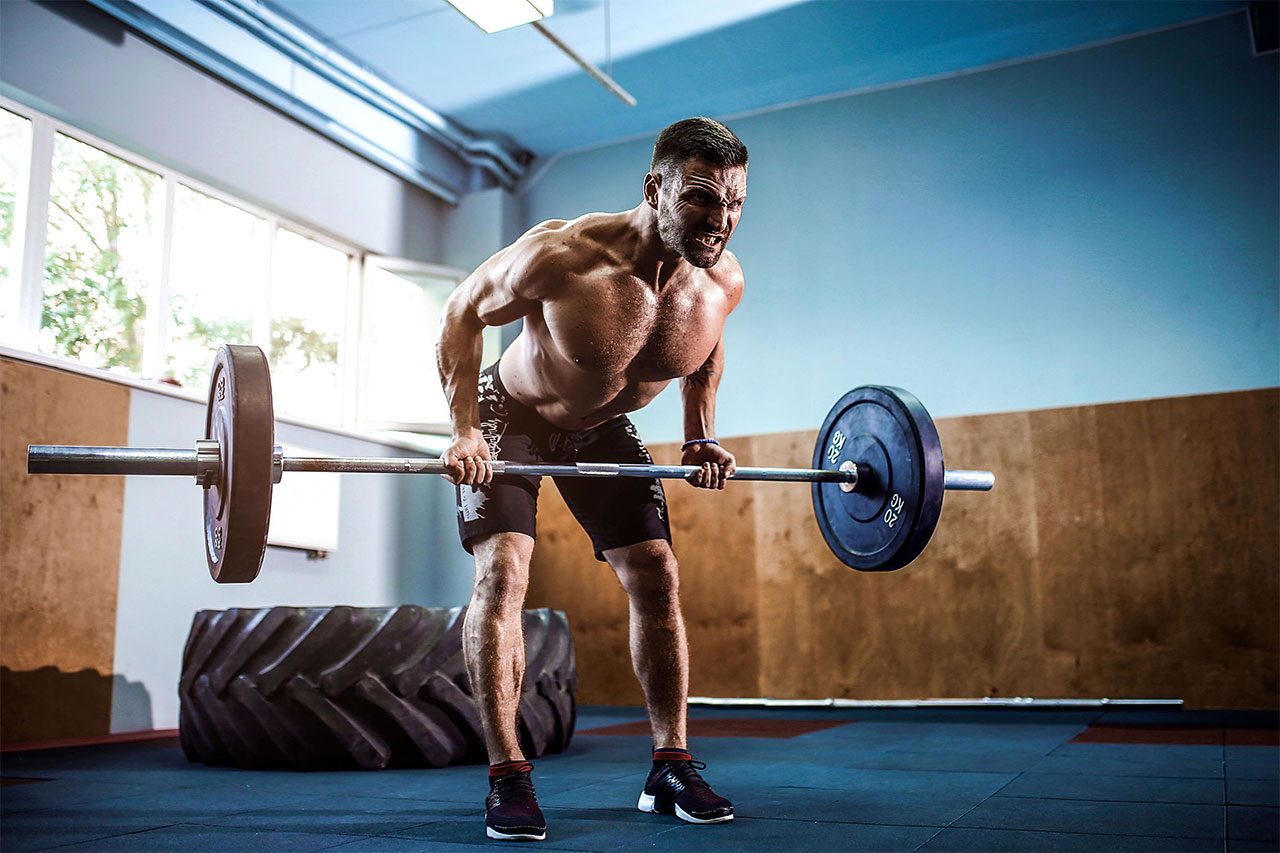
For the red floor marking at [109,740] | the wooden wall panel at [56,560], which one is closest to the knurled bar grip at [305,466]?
the wooden wall panel at [56,560]

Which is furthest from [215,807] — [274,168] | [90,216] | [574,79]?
[574,79]

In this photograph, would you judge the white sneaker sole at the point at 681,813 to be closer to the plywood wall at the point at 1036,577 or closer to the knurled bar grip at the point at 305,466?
the knurled bar grip at the point at 305,466

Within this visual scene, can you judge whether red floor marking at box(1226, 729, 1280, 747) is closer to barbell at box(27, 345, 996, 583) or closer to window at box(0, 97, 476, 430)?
barbell at box(27, 345, 996, 583)

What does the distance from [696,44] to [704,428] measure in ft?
10.6

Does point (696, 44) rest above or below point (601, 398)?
above

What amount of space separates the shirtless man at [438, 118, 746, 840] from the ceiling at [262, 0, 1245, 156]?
9.77 ft

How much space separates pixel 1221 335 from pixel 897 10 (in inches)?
80.8

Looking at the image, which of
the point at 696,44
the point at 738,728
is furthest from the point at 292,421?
the point at 696,44

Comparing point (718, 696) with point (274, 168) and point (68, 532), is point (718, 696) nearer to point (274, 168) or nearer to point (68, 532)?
point (68, 532)

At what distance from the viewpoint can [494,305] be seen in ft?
6.94

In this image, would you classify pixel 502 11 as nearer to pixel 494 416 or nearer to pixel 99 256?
pixel 99 256

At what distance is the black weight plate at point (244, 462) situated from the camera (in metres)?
1.73

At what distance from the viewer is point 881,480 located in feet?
7.64

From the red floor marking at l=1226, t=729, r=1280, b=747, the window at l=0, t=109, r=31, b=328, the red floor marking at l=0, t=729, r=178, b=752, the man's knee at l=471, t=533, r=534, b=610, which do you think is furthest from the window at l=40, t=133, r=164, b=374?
the red floor marking at l=1226, t=729, r=1280, b=747
